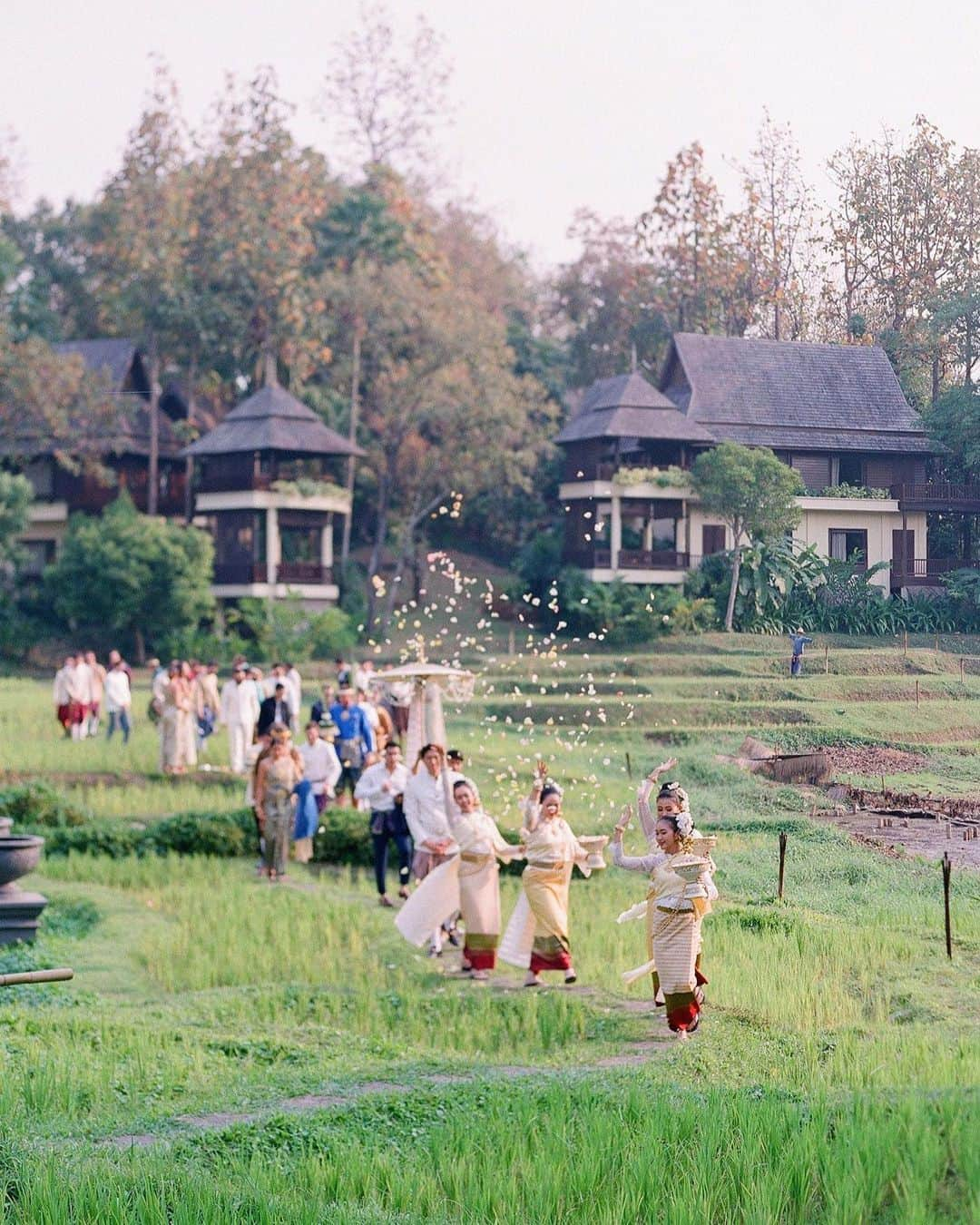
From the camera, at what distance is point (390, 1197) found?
7039 mm

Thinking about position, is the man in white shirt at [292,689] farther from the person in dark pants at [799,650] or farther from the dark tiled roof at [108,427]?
the dark tiled roof at [108,427]

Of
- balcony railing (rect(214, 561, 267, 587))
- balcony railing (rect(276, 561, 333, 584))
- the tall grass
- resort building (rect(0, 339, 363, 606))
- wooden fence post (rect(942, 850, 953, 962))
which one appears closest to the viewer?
the tall grass

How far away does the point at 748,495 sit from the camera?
11.2m

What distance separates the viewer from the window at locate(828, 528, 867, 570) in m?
11.1

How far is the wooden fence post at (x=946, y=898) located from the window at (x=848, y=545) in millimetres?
2213

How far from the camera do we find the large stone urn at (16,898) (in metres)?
13.2

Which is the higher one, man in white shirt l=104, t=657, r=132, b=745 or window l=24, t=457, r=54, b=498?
window l=24, t=457, r=54, b=498

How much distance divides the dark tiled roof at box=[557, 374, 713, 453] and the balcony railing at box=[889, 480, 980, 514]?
1.29 meters

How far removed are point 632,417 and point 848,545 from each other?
2.24 m

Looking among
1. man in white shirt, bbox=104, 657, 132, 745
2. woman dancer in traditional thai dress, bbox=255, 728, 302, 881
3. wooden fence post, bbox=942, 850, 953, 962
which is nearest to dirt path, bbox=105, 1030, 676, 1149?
wooden fence post, bbox=942, 850, 953, 962

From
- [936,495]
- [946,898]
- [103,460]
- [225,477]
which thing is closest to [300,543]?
[225,477]

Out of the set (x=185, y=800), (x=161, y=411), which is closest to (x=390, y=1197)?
Answer: (x=185, y=800)

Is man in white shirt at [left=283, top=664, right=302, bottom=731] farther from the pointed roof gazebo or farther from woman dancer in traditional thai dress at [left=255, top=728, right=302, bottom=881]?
the pointed roof gazebo

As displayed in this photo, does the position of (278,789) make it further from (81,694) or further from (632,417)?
(81,694)
